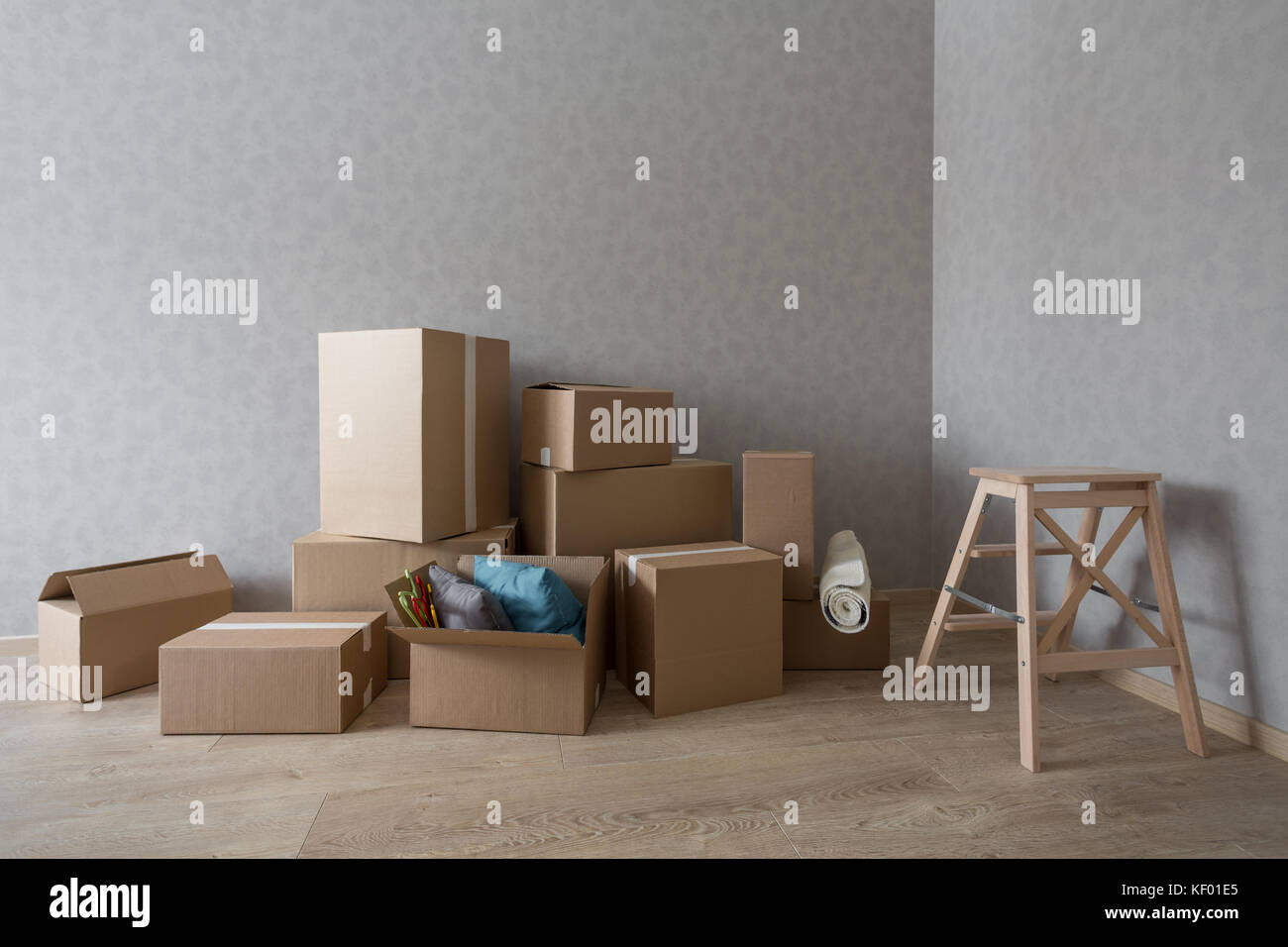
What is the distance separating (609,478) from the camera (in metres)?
2.22

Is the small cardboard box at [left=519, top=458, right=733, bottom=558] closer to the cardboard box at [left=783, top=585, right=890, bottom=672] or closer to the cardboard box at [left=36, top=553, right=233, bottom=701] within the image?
the cardboard box at [left=783, top=585, right=890, bottom=672]

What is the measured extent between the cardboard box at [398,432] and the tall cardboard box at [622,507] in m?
0.21

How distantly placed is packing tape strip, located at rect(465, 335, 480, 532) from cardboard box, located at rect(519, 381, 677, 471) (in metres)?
0.19

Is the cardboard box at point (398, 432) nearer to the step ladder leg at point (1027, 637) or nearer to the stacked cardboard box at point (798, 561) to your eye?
the stacked cardboard box at point (798, 561)

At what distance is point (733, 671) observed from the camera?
1.95 meters

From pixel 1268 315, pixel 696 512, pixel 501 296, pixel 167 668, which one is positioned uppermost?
pixel 501 296

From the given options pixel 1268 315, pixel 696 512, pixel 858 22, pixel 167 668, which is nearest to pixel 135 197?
pixel 167 668

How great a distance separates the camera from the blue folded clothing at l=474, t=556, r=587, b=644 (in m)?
1.90

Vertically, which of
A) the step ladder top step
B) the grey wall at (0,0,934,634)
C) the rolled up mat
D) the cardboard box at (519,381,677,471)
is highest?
the grey wall at (0,0,934,634)

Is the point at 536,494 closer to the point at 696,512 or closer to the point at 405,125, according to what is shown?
the point at 696,512

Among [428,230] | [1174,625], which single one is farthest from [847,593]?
[428,230]

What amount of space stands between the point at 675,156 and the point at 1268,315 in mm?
1764
